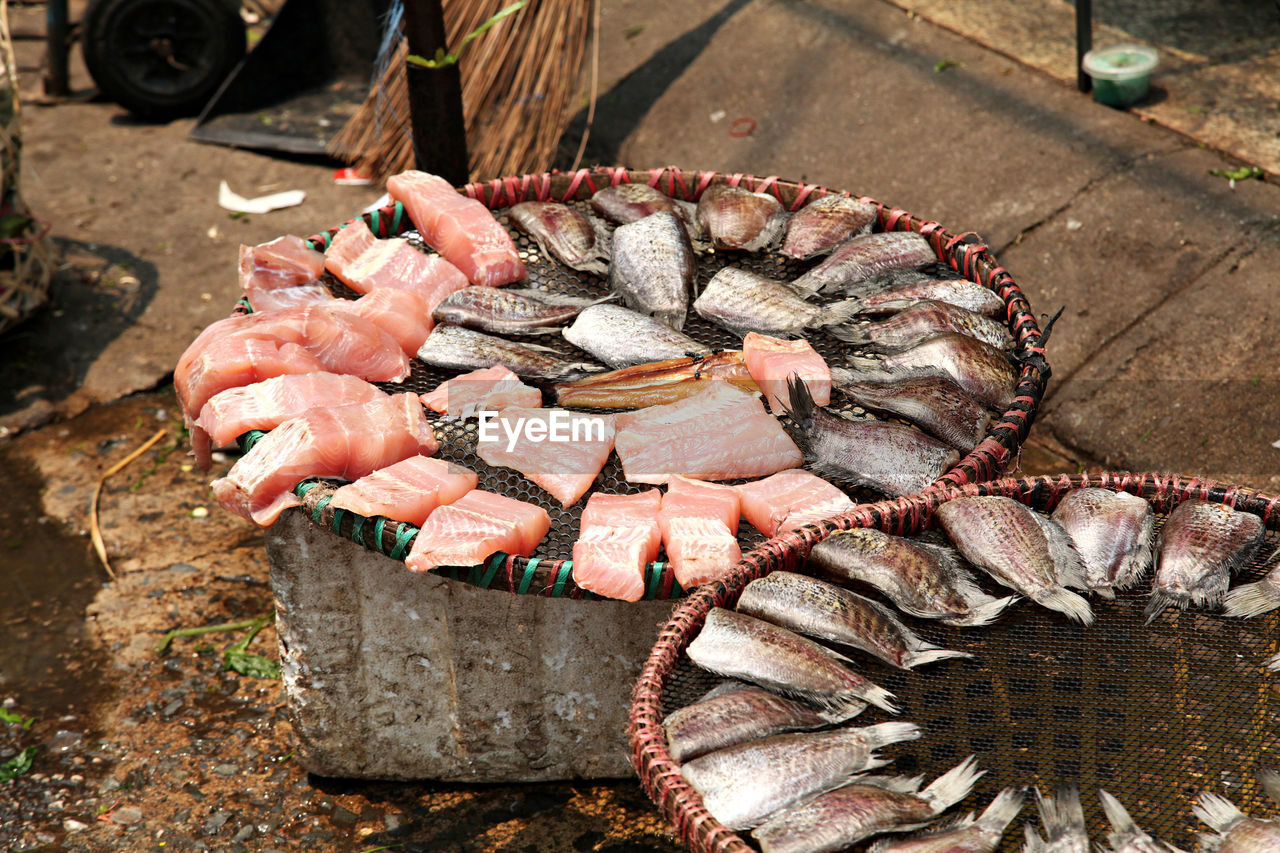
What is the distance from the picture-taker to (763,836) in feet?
6.33

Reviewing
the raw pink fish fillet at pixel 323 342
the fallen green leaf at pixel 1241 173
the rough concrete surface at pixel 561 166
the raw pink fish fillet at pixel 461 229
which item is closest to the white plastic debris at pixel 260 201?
the rough concrete surface at pixel 561 166

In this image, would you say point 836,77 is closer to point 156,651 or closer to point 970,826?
point 156,651

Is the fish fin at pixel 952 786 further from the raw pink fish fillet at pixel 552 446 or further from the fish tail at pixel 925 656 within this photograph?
the raw pink fish fillet at pixel 552 446

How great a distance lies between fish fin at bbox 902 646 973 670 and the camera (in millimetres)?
2281

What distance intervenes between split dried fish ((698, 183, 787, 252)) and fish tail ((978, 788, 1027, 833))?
2.23 metres

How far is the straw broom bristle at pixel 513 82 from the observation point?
6.33m

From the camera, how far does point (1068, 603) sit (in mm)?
2377

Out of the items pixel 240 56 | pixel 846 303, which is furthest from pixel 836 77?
pixel 240 56

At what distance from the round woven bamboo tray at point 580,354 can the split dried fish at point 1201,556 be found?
0.52 metres

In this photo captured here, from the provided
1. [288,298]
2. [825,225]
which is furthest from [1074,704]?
[288,298]

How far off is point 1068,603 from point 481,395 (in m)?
1.70

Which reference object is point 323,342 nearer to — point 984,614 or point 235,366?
Answer: point 235,366

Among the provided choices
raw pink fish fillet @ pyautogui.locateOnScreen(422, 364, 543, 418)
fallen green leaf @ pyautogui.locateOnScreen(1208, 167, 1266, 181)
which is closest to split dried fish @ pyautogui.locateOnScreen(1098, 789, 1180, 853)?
raw pink fish fillet @ pyautogui.locateOnScreen(422, 364, 543, 418)

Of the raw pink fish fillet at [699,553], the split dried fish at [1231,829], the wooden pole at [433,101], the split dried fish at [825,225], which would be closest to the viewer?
the split dried fish at [1231,829]
